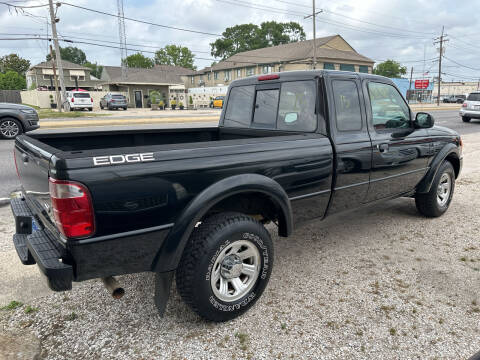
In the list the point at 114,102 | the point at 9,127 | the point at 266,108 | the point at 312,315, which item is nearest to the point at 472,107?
the point at 266,108

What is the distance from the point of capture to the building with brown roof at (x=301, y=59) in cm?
4888

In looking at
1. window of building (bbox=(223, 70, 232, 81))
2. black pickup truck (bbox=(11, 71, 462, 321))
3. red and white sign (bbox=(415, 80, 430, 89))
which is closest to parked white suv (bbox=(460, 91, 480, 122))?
black pickup truck (bbox=(11, 71, 462, 321))

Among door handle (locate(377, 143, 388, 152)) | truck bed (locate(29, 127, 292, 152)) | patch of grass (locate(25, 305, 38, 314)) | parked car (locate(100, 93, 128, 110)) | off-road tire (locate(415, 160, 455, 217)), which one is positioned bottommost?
patch of grass (locate(25, 305, 38, 314))

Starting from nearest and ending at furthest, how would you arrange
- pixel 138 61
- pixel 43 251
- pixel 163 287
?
1. pixel 43 251
2. pixel 163 287
3. pixel 138 61

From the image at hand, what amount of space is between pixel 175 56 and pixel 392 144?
8719 centimetres

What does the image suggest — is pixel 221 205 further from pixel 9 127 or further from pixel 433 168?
pixel 9 127

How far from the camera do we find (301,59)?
48.2m

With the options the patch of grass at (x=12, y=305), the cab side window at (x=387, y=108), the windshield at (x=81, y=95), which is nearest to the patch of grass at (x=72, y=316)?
the patch of grass at (x=12, y=305)

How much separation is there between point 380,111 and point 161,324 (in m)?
3.00

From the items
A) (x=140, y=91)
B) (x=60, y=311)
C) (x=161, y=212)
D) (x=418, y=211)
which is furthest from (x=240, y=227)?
(x=140, y=91)

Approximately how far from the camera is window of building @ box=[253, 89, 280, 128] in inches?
145

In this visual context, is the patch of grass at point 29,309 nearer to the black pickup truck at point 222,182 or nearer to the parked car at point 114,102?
the black pickup truck at point 222,182

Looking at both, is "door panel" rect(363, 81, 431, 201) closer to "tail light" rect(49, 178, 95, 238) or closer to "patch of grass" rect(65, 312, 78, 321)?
"tail light" rect(49, 178, 95, 238)

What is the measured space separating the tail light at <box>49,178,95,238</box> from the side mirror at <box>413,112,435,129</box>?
368 cm
